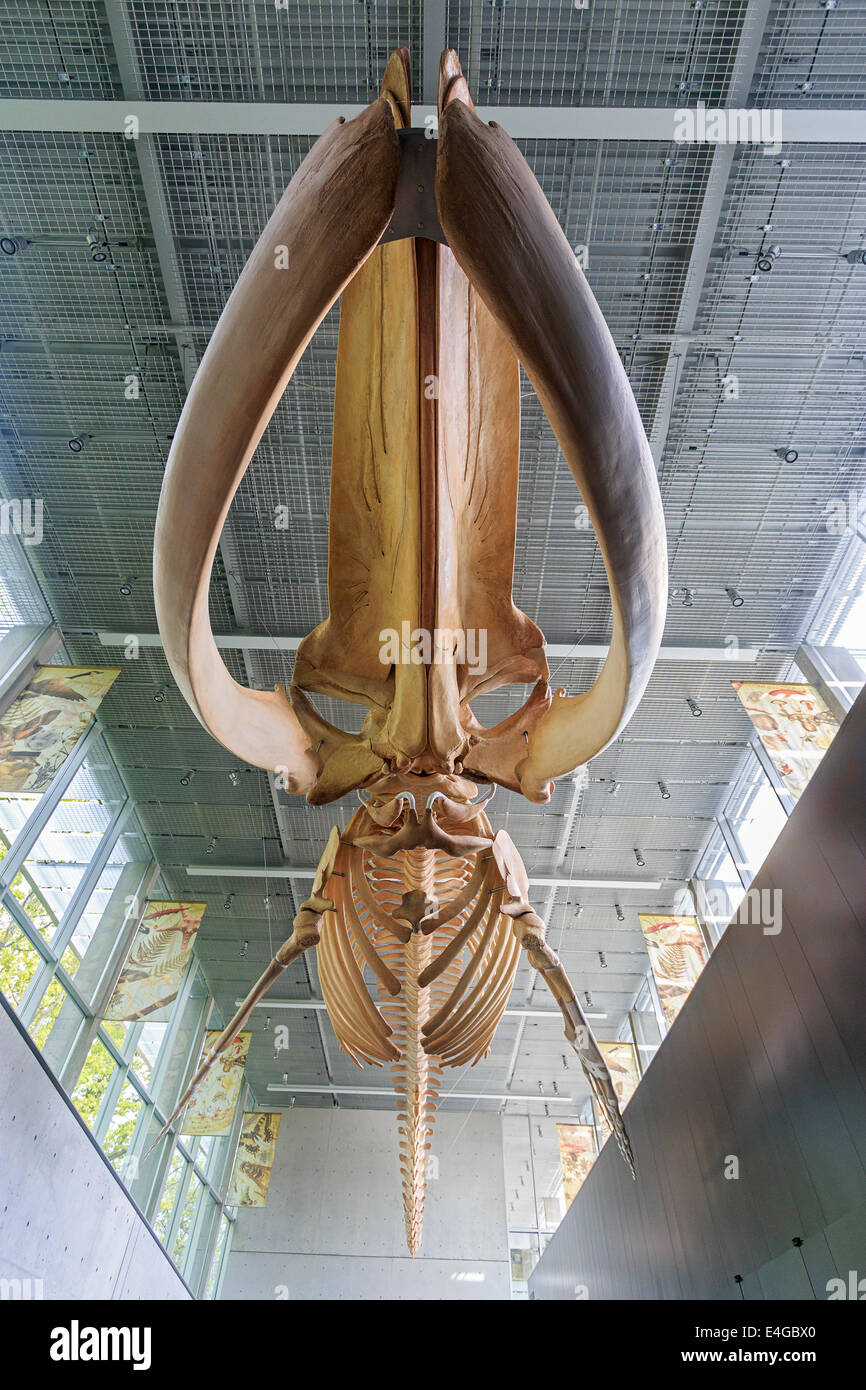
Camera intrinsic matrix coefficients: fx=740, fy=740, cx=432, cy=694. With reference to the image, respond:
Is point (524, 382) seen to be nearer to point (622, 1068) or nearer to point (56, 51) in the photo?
point (56, 51)

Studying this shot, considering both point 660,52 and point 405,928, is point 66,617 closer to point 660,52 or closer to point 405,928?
point 405,928

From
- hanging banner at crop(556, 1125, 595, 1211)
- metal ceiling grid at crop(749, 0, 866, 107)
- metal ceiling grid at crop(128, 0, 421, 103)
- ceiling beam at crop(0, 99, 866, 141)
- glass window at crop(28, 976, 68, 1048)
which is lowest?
glass window at crop(28, 976, 68, 1048)

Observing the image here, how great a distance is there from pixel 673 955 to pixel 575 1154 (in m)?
5.04

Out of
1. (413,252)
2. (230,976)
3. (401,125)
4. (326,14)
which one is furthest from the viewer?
(230,976)

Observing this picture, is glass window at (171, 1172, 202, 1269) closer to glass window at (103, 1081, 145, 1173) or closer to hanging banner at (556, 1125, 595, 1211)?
glass window at (103, 1081, 145, 1173)

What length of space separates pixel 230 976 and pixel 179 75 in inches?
522

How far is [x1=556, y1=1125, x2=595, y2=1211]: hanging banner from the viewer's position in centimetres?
1239

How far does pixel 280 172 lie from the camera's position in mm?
5656

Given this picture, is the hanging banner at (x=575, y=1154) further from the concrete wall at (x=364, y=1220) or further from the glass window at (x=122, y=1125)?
the glass window at (x=122, y=1125)

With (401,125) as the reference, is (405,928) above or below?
above

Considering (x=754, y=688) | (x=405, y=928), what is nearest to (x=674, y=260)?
(x=754, y=688)

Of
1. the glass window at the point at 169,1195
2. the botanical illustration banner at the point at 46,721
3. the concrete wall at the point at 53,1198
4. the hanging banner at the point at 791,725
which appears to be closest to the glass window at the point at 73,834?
the botanical illustration banner at the point at 46,721

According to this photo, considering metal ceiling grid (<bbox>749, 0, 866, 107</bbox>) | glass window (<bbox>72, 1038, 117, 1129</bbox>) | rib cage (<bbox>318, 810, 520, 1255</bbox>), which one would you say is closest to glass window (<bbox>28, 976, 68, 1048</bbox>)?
glass window (<bbox>72, 1038, 117, 1129</bbox>)

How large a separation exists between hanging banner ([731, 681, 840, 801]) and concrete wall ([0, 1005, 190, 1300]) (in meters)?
7.63
